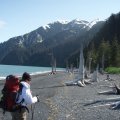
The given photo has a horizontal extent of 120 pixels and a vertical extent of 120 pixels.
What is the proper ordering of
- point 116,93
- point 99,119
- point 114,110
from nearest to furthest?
point 99,119 → point 114,110 → point 116,93

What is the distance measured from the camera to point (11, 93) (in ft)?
36.1

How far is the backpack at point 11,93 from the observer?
11.0m

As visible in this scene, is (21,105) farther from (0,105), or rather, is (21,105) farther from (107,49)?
(107,49)

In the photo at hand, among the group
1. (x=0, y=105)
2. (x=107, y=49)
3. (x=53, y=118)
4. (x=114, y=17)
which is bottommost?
(x=53, y=118)

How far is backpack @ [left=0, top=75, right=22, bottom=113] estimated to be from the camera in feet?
36.1

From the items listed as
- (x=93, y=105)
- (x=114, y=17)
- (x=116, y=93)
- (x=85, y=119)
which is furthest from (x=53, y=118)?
(x=114, y=17)

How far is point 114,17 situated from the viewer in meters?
194

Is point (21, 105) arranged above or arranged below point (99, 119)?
above

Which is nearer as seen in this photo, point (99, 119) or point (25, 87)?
point (25, 87)

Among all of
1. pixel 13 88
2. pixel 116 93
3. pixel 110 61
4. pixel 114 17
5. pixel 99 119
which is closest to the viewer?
pixel 13 88

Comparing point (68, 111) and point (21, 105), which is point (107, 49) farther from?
point (21, 105)

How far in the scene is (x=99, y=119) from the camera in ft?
61.7

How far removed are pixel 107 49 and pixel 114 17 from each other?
71050 millimetres

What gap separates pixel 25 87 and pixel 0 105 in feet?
2.68
